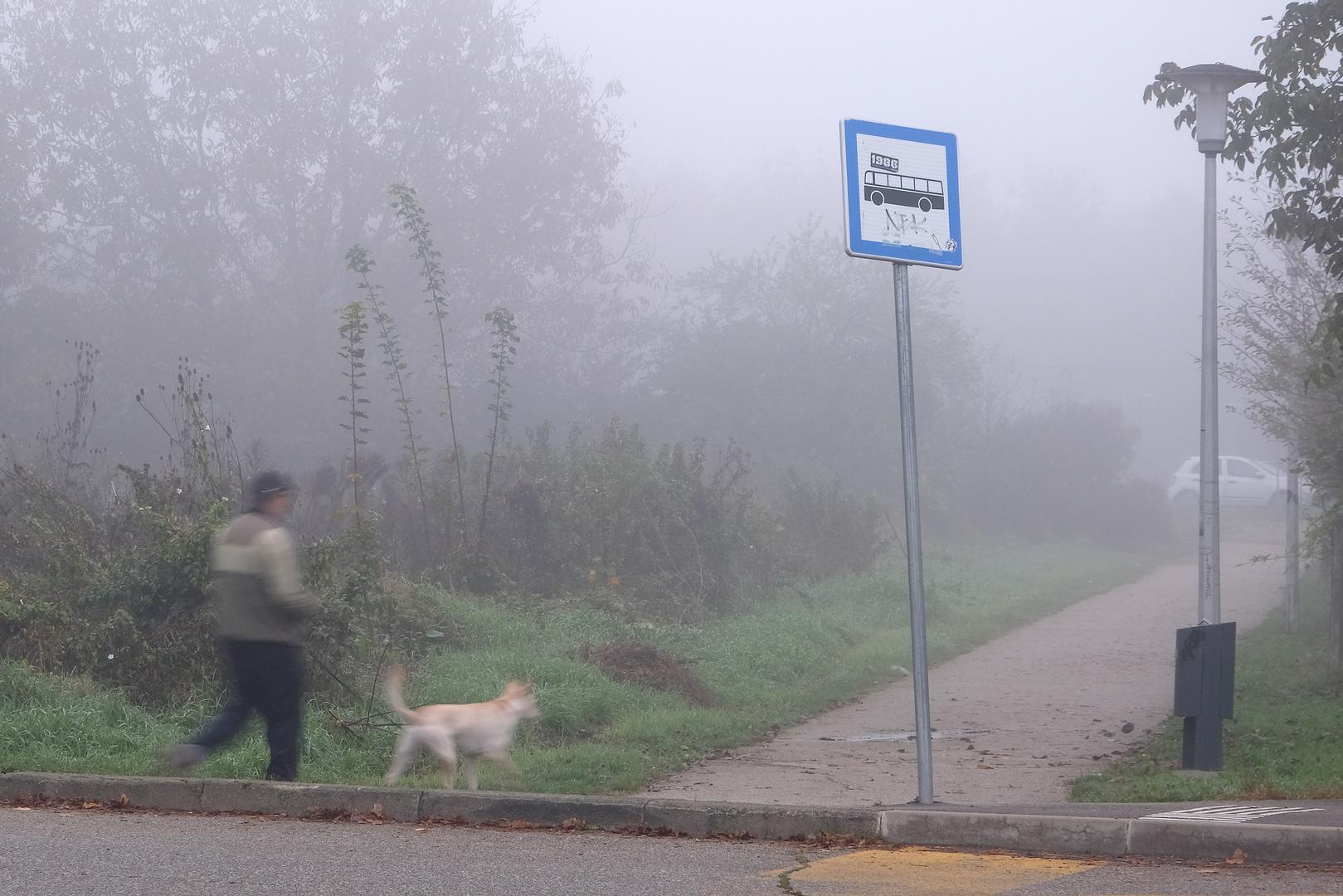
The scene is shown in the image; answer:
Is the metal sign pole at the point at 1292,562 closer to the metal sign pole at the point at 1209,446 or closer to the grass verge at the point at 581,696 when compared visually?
the grass verge at the point at 581,696

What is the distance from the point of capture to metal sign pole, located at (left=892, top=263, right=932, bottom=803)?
6566 mm

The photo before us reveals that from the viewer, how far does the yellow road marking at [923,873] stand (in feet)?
17.0

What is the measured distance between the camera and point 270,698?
6953mm

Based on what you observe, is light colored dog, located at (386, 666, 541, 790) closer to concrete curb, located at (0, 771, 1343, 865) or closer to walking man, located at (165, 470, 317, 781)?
concrete curb, located at (0, 771, 1343, 865)

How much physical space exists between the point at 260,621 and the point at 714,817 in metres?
2.41

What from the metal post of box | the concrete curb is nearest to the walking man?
the concrete curb

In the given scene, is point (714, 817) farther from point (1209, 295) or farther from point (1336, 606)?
point (1336, 606)

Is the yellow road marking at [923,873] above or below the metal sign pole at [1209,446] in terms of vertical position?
below

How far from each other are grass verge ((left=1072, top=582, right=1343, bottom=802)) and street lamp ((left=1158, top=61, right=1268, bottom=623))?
998 mm

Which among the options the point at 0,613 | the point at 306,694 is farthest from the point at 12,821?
the point at 0,613

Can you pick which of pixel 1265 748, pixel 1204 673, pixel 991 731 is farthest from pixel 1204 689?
pixel 991 731

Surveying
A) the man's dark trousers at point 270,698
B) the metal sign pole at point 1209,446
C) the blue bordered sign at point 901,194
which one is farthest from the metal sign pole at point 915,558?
the metal sign pole at point 1209,446

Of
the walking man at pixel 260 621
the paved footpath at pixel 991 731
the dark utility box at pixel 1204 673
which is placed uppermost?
the walking man at pixel 260 621

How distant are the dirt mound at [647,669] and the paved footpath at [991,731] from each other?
3.20 feet
